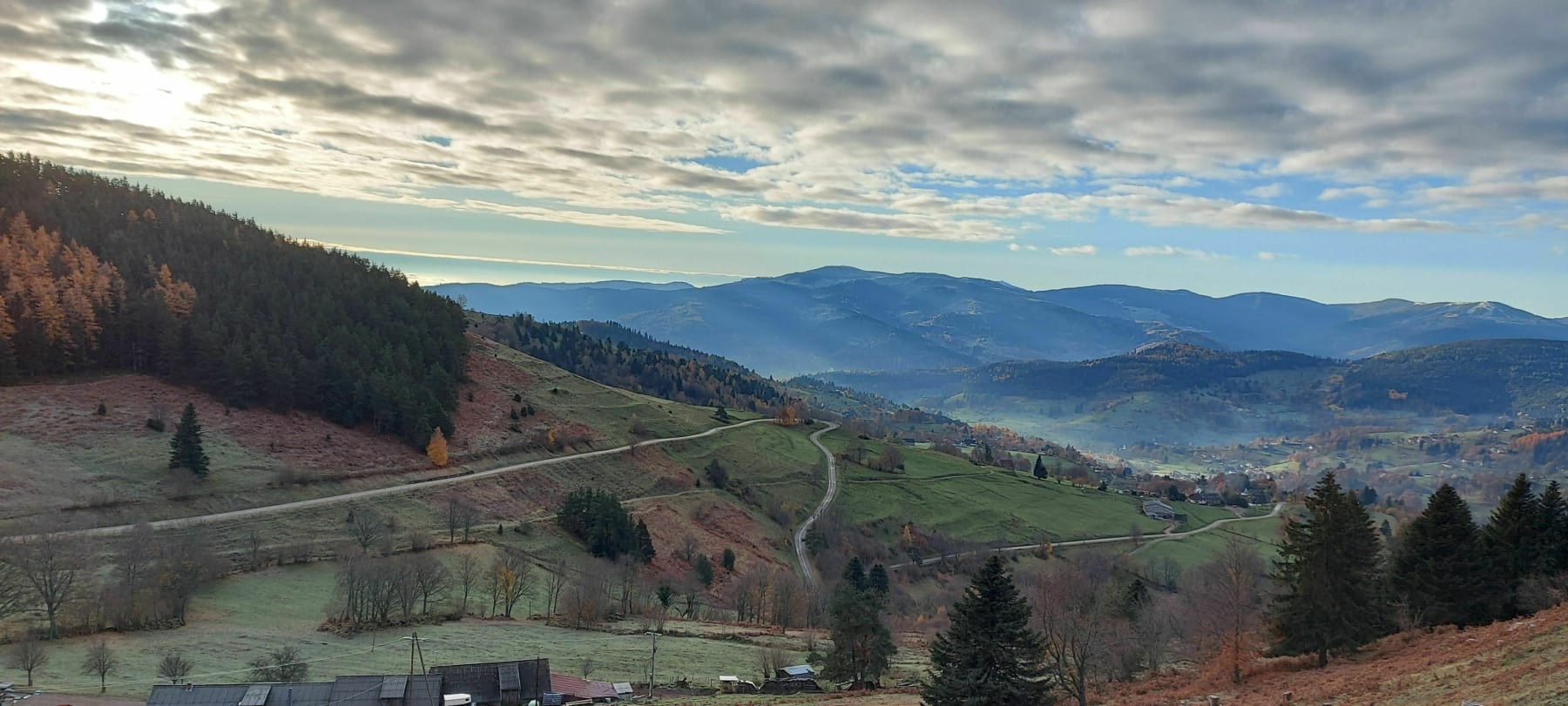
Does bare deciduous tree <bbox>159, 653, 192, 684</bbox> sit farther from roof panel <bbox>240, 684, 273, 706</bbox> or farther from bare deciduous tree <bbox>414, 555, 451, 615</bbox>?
bare deciduous tree <bbox>414, 555, 451, 615</bbox>

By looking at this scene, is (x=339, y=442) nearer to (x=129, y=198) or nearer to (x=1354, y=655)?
(x=129, y=198)

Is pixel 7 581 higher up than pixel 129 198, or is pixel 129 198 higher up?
pixel 129 198

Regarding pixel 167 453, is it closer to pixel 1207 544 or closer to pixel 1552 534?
pixel 1552 534

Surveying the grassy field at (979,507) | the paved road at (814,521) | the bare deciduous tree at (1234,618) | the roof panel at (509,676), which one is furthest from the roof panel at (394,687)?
the grassy field at (979,507)

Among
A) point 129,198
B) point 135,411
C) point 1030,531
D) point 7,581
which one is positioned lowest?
point 1030,531

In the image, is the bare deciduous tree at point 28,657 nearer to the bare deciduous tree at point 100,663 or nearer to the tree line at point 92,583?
the bare deciduous tree at point 100,663

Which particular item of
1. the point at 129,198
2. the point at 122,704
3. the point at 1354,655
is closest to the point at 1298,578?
the point at 1354,655

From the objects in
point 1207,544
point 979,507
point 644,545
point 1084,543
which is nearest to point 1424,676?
point 644,545
